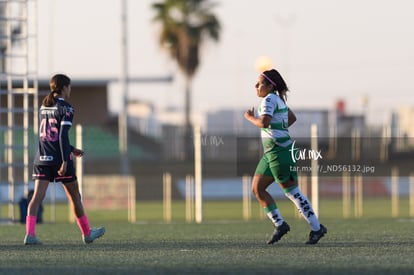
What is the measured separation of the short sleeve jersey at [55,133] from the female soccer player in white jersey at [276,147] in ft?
→ 6.53

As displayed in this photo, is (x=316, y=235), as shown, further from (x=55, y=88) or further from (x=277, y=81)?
(x=55, y=88)

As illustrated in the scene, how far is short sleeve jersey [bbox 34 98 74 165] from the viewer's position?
1255cm

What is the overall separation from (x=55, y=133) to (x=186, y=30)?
1997 inches

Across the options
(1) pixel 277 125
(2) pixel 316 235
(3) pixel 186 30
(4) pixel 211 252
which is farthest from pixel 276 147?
(3) pixel 186 30

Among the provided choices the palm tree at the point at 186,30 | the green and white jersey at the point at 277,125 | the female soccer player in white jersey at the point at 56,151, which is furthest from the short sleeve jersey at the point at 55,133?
the palm tree at the point at 186,30

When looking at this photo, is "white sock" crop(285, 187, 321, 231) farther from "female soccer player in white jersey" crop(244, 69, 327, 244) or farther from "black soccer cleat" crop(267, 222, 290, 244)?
"black soccer cleat" crop(267, 222, 290, 244)

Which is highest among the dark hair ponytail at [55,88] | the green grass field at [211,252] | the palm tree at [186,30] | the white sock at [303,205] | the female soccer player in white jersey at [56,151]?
the palm tree at [186,30]

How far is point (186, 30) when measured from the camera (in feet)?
207

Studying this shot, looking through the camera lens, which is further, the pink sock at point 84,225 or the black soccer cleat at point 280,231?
the pink sock at point 84,225

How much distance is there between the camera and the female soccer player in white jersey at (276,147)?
40.0 ft

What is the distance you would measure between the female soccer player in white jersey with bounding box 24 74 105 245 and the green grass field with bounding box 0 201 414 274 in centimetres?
42

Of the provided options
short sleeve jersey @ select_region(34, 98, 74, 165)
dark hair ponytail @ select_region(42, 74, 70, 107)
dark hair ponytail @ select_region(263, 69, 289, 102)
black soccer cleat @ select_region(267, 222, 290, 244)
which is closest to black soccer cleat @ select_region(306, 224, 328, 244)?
black soccer cleat @ select_region(267, 222, 290, 244)

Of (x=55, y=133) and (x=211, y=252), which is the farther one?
(x=55, y=133)

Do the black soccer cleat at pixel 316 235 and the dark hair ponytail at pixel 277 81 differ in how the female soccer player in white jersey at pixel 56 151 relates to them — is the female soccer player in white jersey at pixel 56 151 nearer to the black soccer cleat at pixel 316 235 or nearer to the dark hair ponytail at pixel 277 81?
the dark hair ponytail at pixel 277 81
